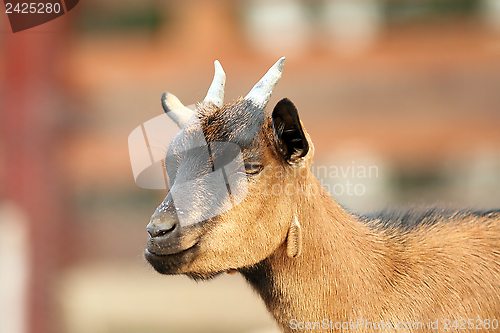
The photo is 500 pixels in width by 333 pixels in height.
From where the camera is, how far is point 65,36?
8469mm

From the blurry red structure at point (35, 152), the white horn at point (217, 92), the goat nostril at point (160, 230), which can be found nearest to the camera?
the goat nostril at point (160, 230)

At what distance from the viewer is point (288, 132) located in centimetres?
251

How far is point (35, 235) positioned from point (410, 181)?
25.9 ft

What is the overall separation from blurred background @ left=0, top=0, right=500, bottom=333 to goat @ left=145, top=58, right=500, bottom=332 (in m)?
5.04

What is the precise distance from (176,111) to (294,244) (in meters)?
1.36

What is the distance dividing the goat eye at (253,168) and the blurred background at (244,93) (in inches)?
216

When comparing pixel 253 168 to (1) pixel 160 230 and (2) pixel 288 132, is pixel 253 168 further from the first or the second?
(1) pixel 160 230

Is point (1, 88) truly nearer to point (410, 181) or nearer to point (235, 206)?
point (235, 206)

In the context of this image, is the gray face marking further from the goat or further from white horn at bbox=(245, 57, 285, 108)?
white horn at bbox=(245, 57, 285, 108)

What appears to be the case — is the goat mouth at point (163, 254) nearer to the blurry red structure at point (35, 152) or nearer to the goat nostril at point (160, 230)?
the goat nostril at point (160, 230)

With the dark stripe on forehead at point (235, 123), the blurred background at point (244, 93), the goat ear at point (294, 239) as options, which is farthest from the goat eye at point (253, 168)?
the blurred background at point (244, 93)

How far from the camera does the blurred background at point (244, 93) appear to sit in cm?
859

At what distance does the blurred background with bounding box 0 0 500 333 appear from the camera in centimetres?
859

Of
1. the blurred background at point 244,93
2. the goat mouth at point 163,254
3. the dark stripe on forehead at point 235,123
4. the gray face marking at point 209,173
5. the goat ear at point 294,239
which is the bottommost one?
the blurred background at point 244,93
